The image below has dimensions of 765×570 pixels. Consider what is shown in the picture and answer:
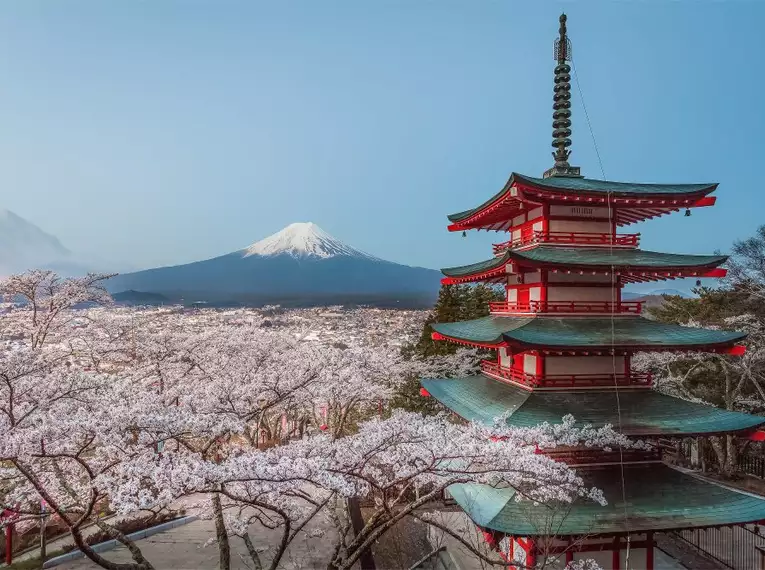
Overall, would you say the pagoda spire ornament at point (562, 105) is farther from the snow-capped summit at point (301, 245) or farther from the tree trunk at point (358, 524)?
the snow-capped summit at point (301, 245)

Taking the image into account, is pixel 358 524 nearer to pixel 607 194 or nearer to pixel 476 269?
pixel 476 269

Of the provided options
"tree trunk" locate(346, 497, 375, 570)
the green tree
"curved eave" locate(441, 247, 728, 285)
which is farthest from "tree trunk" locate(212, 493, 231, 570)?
the green tree

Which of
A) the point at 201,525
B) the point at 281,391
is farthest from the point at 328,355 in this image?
the point at 201,525

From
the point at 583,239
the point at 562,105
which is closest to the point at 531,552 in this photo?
the point at 583,239

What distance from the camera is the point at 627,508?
8086 millimetres

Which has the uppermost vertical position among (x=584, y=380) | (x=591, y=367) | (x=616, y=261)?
(x=616, y=261)

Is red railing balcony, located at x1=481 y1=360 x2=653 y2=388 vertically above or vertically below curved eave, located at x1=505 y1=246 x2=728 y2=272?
below

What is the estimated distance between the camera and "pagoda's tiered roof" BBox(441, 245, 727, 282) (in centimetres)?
934

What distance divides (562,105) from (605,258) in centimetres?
449

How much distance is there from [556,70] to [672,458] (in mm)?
15944

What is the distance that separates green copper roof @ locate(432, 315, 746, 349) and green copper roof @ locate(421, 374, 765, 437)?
1264 millimetres

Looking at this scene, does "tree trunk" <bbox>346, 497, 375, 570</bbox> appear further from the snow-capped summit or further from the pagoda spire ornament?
the snow-capped summit

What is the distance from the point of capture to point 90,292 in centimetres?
1564

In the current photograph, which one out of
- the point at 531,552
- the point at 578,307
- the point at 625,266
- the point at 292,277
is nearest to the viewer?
the point at 531,552
